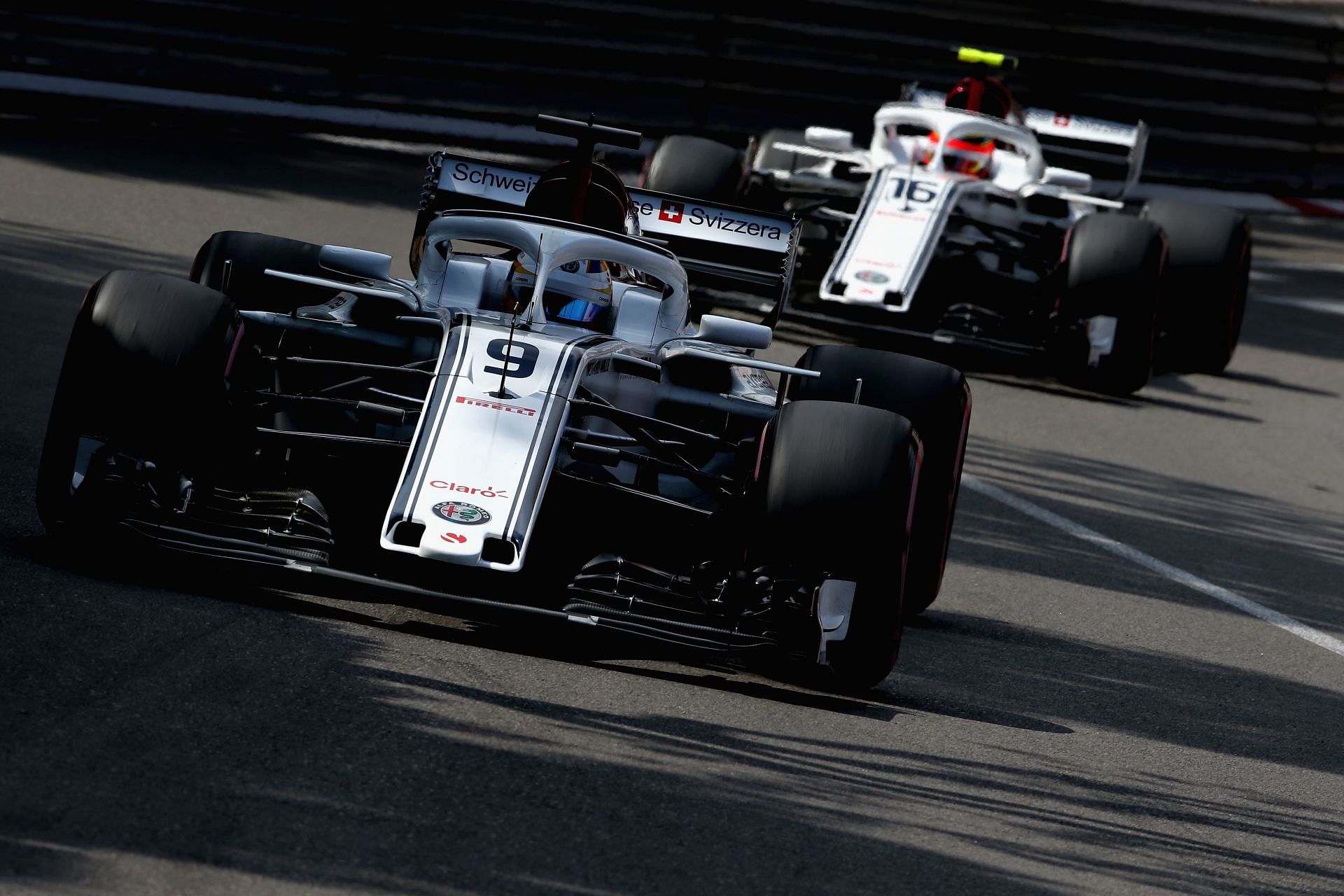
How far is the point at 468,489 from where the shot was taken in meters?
5.79

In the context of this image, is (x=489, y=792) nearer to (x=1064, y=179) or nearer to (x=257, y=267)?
(x=257, y=267)

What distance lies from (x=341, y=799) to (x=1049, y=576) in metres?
4.09

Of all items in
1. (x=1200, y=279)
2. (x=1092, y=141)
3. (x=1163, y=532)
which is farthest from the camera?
(x=1092, y=141)

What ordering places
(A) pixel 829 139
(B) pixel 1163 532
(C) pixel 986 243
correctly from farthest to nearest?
1. (A) pixel 829 139
2. (C) pixel 986 243
3. (B) pixel 1163 532

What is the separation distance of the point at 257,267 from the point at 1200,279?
6967 millimetres

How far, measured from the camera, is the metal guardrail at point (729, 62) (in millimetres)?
16469

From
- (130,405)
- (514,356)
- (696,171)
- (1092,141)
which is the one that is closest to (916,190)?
(696,171)

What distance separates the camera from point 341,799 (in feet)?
14.5

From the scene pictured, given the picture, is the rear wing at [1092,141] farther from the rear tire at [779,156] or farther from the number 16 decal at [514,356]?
the number 16 decal at [514,356]

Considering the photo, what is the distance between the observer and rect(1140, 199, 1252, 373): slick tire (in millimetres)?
12445

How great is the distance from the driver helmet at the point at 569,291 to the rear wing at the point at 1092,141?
7.17 metres

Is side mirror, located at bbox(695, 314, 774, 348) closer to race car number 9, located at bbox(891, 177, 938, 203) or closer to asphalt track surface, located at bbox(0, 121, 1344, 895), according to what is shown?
asphalt track surface, located at bbox(0, 121, 1344, 895)

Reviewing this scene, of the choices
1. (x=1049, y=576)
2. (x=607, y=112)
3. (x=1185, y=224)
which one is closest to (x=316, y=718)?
(x=1049, y=576)

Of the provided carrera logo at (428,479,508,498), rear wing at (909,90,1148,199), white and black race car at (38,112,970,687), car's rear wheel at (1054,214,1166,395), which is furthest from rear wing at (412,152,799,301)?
rear wing at (909,90,1148,199)
